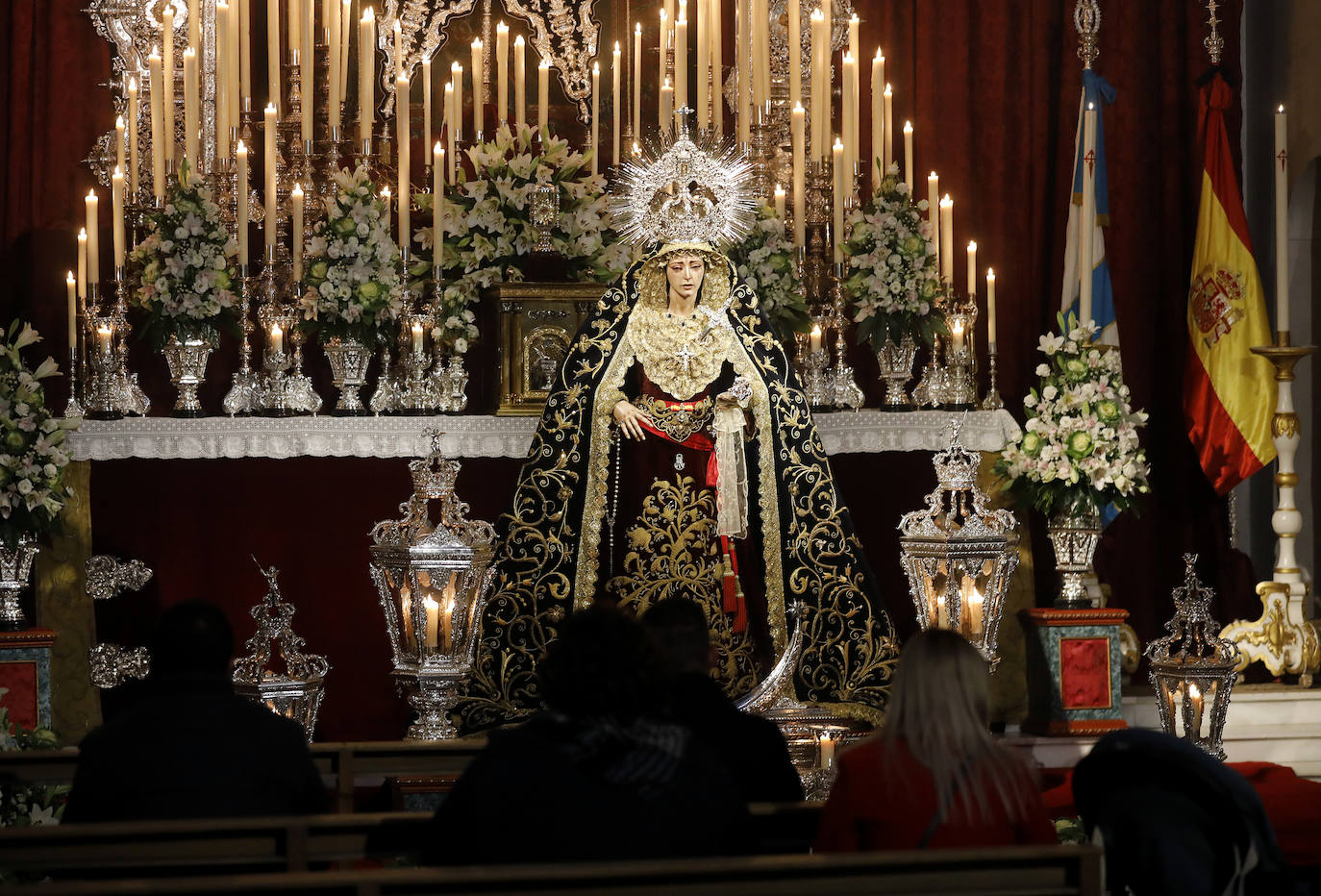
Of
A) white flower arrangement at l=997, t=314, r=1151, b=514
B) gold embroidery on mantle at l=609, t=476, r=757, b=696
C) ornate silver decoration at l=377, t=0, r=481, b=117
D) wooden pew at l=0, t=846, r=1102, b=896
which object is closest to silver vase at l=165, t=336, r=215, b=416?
gold embroidery on mantle at l=609, t=476, r=757, b=696

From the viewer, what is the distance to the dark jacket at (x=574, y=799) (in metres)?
3.08

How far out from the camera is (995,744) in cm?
342

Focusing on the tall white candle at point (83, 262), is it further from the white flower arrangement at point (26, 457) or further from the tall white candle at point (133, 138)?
the white flower arrangement at point (26, 457)

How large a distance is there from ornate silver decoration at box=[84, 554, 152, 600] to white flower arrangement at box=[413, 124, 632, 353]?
5.31ft

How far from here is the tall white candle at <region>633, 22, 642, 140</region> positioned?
870cm

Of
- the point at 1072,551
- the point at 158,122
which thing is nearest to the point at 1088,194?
the point at 1072,551

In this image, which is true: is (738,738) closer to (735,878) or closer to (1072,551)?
(735,878)

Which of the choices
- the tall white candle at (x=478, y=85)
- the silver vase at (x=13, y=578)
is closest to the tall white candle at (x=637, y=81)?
the tall white candle at (x=478, y=85)

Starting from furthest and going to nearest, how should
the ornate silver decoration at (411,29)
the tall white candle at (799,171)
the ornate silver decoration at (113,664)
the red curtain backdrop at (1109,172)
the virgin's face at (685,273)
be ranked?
1. the red curtain backdrop at (1109,172)
2. the ornate silver decoration at (411,29)
3. the tall white candle at (799,171)
4. the ornate silver decoration at (113,664)
5. the virgin's face at (685,273)

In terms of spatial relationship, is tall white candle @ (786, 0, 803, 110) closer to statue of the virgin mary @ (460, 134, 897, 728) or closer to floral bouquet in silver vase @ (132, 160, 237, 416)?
statue of the virgin mary @ (460, 134, 897, 728)

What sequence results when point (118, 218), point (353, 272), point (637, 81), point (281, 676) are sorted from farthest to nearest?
point (637, 81)
point (118, 218)
point (353, 272)
point (281, 676)

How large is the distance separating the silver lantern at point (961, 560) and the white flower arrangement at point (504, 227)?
1869mm

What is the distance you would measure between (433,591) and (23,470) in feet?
5.08

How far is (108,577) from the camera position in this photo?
7.05 m
